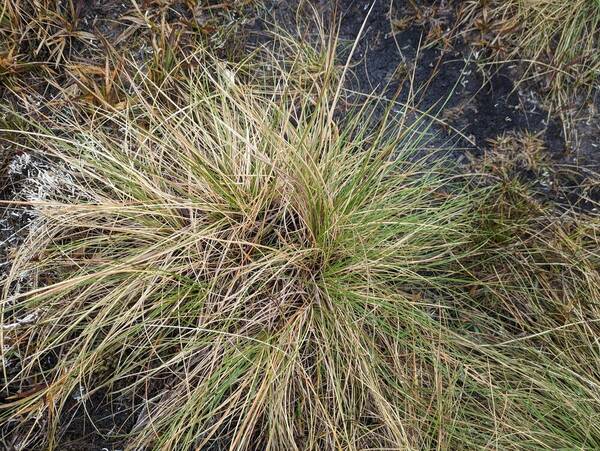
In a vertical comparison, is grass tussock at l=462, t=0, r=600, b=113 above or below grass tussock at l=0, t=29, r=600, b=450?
above

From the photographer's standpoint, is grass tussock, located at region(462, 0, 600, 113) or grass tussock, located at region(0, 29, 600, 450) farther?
grass tussock, located at region(462, 0, 600, 113)

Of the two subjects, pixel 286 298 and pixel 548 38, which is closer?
pixel 286 298

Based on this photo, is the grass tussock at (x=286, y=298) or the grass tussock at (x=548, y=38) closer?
the grass tussock at (x=286, y=298)

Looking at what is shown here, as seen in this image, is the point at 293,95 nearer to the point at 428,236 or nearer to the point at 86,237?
the point at 428,236

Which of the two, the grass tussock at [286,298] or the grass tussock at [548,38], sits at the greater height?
the grass tussock at [548,38]

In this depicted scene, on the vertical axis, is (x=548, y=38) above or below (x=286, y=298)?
above
